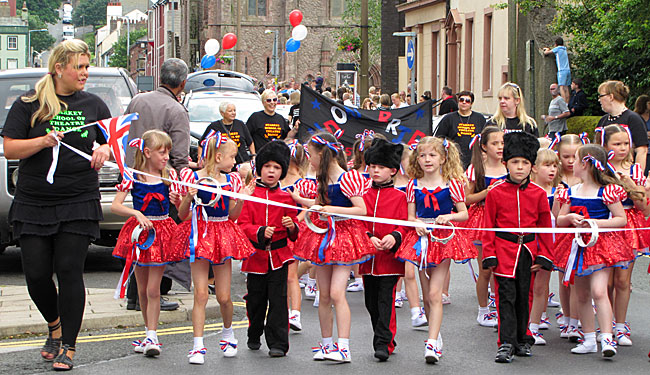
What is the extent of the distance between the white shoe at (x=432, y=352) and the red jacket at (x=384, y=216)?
21.5 inches

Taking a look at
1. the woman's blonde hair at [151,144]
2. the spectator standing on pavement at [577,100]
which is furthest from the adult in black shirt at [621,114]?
the spectator standing on pavement at [577,100]

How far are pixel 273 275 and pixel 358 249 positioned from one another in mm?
700

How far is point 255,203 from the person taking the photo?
7.51 meters

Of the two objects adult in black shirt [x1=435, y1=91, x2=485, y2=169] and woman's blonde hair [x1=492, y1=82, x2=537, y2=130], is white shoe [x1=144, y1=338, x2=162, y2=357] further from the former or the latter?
adult in black shirt [x1=435, y1=91, x2=485, y2=169]

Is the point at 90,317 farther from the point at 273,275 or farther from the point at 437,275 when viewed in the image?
the point at 437,275

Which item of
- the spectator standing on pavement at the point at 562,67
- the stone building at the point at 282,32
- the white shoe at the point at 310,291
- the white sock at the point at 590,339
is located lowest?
the white sock at the point at 590,339

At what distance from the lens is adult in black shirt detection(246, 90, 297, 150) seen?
14273 millimetres

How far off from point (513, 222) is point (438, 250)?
0.58 meters

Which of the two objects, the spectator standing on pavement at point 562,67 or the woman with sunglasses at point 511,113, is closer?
the woman with sunglasses at point 511,113

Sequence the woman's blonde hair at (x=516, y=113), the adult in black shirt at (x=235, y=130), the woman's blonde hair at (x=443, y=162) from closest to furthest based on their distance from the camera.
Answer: the woman's blonde hair at (x=443, y=162) → the woman's blonde hair at (x=516, y=113) → the adult in black shirt at (x=235, y=130)

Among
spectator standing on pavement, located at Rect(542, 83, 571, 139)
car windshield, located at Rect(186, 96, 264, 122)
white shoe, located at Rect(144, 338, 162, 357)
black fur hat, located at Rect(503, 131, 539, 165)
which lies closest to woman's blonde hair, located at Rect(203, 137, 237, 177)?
white shoe, located at Rect(144, 338, 162, 357)

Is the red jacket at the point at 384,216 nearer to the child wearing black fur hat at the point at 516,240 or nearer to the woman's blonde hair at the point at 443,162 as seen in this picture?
the woman's blonde hair at the point at 443,162

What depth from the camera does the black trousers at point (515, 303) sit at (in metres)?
7.38

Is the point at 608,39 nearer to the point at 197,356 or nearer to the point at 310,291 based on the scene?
the point at 310,291
